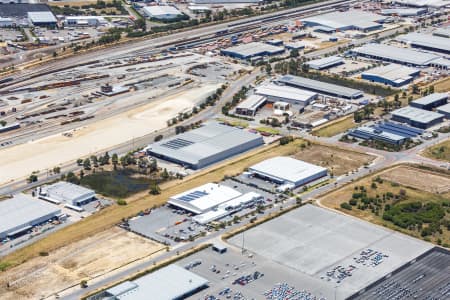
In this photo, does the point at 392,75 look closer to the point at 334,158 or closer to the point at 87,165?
the point at 334,158

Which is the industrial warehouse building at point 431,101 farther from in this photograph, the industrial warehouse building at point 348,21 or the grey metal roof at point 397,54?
the industrial warehouse building at point 348,21

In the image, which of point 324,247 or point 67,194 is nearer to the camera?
point 324,247

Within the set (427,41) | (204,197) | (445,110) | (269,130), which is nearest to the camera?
(204,197)

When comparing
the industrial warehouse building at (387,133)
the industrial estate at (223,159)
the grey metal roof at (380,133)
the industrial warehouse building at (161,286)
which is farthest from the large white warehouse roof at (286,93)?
the industrial warehouse building at (161,286)

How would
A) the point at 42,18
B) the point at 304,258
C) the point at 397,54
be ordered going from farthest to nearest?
the point at 42,18 → the point at 397,54 → the point at 304,258

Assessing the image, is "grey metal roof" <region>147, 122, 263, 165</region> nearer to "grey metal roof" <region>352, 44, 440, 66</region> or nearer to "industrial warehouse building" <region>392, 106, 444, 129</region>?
"industrial warehouse building" <region>392, 106, 444, 129</region>

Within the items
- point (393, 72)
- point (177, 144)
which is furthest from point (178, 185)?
point (393, 72)

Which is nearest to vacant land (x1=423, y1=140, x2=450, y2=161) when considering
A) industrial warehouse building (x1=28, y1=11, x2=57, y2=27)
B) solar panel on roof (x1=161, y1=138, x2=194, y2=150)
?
solar panel on roof (x1=161, y1=138, x2=194, y2=150)
